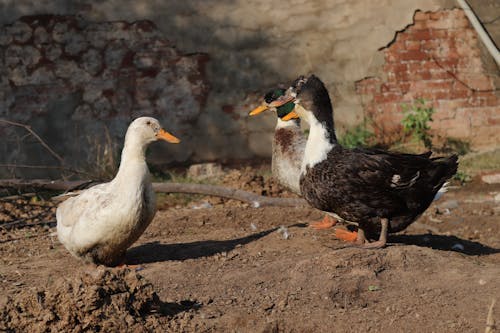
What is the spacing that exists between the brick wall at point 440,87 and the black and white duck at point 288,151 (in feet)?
8.33

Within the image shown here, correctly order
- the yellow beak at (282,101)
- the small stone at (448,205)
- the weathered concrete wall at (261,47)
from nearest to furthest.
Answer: the yellow beak at (282,101) < the small stone at (448,205) < the weathered concrete wall at (261,47)

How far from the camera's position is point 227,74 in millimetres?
9906

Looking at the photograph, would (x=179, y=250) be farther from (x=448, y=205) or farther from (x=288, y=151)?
(x=448, y=205)

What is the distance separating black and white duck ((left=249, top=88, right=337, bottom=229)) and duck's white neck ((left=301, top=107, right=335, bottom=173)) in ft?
2.24

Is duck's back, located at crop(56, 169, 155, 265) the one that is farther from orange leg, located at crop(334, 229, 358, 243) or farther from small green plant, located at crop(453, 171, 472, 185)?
small green plant, located at crop(453, 171, 472, 185)

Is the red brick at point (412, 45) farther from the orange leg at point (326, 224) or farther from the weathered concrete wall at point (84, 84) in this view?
the orange leg at point (326, 224)

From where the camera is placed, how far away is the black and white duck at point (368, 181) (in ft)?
19.0

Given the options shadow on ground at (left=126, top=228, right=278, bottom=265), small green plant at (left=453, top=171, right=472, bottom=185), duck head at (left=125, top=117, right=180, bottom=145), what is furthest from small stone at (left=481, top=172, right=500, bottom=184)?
duck head at (left=125, top=117, right=180, bottom=145)

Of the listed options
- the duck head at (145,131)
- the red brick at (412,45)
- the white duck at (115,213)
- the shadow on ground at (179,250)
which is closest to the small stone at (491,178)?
the red brick at (412,45)

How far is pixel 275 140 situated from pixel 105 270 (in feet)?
11.2

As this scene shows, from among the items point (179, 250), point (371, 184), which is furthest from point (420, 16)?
point (179, 250)

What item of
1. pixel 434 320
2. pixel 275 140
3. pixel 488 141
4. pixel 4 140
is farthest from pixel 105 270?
pixel 488 141

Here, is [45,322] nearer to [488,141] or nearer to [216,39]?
[216,39]

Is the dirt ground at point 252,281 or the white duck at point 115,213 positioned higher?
the white duck at point 115,213
